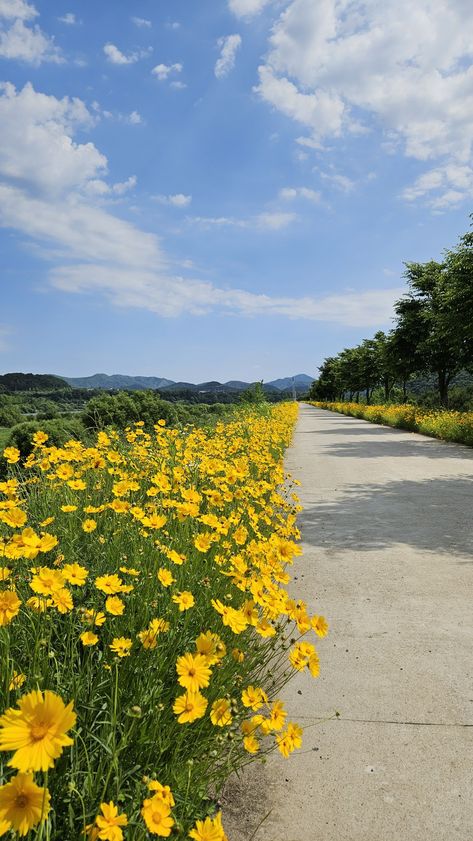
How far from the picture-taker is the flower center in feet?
2.76

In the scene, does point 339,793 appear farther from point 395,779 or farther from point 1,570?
point 1,570

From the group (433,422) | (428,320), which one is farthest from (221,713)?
(428,320)

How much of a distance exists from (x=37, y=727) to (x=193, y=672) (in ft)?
1.88

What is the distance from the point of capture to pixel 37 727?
0.85 meters

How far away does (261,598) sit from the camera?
196 cm

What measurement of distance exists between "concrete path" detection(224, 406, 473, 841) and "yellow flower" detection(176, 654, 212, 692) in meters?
0.79

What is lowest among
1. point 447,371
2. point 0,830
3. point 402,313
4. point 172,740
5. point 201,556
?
point 172,740

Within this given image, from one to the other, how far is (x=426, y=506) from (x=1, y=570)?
5710 mm

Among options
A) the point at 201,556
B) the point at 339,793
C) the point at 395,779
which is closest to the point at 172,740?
the point at 339,793

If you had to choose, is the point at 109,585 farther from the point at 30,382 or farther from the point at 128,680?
the point at 30,382

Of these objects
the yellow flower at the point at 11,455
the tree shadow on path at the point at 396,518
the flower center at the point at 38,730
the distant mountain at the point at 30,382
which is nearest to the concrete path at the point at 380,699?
the tree shadow on path at the point at 396,518

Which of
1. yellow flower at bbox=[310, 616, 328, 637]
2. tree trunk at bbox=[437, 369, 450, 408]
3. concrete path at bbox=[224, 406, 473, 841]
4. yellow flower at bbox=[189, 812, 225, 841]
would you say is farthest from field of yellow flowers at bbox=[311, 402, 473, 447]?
yellow flower at bbox=[189, 812, 225, 841]

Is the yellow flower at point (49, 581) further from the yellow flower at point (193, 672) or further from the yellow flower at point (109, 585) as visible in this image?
the yellow flower at point (193, 672)

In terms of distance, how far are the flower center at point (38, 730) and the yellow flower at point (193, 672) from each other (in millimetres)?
519
